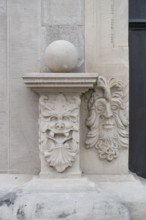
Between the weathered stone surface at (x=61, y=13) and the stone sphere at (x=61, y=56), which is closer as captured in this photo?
the stone sphere at (x=61, y=56)

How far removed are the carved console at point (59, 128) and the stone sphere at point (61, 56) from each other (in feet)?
0.69

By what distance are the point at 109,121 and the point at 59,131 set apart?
0.56 meters

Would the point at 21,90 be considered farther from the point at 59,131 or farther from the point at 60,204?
the point at 60,204

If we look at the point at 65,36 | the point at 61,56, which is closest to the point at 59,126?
the point at 61,56

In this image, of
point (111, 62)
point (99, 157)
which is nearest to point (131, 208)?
point (99, 157)

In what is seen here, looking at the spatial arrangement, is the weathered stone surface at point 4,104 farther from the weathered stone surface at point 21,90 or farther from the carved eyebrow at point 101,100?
the carved eyebrow at point 101,100

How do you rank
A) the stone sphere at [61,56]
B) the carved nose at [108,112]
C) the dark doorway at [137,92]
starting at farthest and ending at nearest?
the dark doorway at [137,92] → the carved nose at [108,112] → the stone sphere at [61,56]

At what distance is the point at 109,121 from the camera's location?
4699 millimetres

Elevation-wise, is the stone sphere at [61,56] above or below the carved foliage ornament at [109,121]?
above

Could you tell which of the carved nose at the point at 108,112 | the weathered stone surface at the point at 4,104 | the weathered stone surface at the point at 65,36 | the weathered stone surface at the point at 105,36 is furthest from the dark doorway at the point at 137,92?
the weathered stone surface at the point at 4,104

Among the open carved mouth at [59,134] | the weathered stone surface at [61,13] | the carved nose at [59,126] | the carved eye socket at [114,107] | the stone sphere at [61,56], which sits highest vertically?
the weathered stone surface at [61,13]

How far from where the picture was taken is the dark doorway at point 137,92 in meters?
5.09

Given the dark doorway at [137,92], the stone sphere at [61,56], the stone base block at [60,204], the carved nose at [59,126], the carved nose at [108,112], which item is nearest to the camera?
the stone base block at [60,204]

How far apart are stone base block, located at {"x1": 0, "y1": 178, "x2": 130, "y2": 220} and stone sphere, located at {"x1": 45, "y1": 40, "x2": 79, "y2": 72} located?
1206mm
